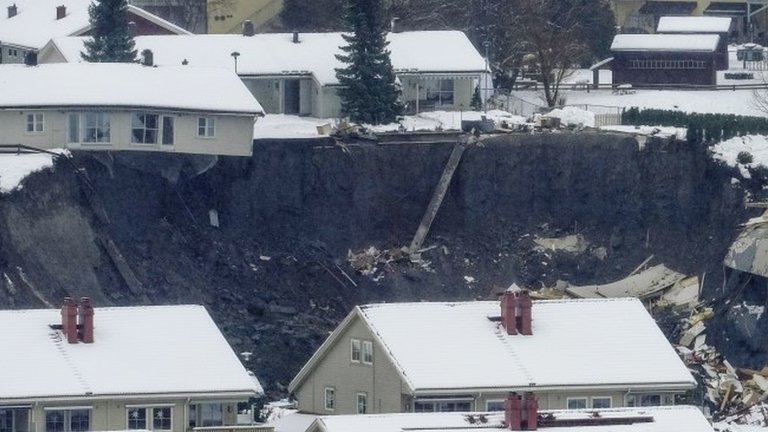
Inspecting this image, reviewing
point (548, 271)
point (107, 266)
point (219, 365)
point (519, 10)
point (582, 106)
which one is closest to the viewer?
point (219, 365)

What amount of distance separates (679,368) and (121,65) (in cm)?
2949

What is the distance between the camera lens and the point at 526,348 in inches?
2995

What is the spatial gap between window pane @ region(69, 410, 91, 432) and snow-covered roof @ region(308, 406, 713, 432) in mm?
5734

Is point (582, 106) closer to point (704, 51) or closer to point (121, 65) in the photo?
point (704, 51)

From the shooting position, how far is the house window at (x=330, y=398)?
77.9 metres

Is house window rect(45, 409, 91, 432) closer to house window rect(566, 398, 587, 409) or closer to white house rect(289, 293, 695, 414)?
white house rect(289, 293, 695, 414)

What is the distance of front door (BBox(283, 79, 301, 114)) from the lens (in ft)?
354

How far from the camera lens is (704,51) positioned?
388 feet

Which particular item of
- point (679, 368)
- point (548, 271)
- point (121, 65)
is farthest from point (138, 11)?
point (679, 368)

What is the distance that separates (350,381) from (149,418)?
22.5ft

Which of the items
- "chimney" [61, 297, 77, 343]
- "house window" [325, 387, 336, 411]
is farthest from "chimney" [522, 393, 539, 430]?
"house window" [325, 387, 336, 411]

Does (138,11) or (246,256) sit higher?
(138,11)

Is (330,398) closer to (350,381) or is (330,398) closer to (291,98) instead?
(350,381)

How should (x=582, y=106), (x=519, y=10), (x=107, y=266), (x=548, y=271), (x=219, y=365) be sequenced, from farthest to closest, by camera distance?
(x=519, y=10), (x=582, y=106), (x=548, y=271), (x=107, y=266), (x=219, y=365)
